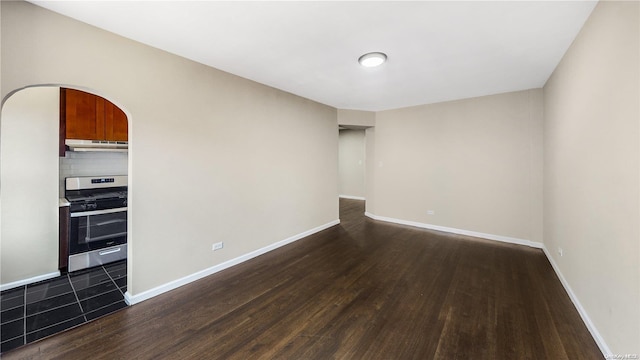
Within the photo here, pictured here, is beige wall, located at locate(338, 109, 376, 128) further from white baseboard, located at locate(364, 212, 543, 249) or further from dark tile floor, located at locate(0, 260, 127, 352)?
dark tile floor, located at locate(0, 260, 127, 352)

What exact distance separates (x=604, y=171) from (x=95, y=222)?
518 centimetres

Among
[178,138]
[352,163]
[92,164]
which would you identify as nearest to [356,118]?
[352,163]

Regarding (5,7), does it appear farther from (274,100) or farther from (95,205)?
(274,100)

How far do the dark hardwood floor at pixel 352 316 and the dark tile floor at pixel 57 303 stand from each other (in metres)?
0.17

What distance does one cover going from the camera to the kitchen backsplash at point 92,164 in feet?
10.2

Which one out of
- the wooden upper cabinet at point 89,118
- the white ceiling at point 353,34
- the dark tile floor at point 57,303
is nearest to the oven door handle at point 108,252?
the dark tile floor at point 57,303

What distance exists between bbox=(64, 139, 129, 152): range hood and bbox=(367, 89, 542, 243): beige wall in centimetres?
477

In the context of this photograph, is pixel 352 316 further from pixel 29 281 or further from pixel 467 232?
pixel 29 281

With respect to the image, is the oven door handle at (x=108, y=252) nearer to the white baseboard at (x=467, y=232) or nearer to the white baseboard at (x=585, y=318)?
the white baseboard at (x=467, y=232)

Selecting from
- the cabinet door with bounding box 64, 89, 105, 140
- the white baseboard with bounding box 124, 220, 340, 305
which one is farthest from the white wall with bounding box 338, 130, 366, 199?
the cabinet door with bounding box 64, 89, 105, 140

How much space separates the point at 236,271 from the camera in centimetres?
311

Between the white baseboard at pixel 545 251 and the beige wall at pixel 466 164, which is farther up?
the beige wall at pixel 466 164

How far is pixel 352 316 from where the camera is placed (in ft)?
7.18

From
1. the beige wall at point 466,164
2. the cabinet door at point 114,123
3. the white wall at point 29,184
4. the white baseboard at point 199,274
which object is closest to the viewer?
the white baseboard at point 199,274
